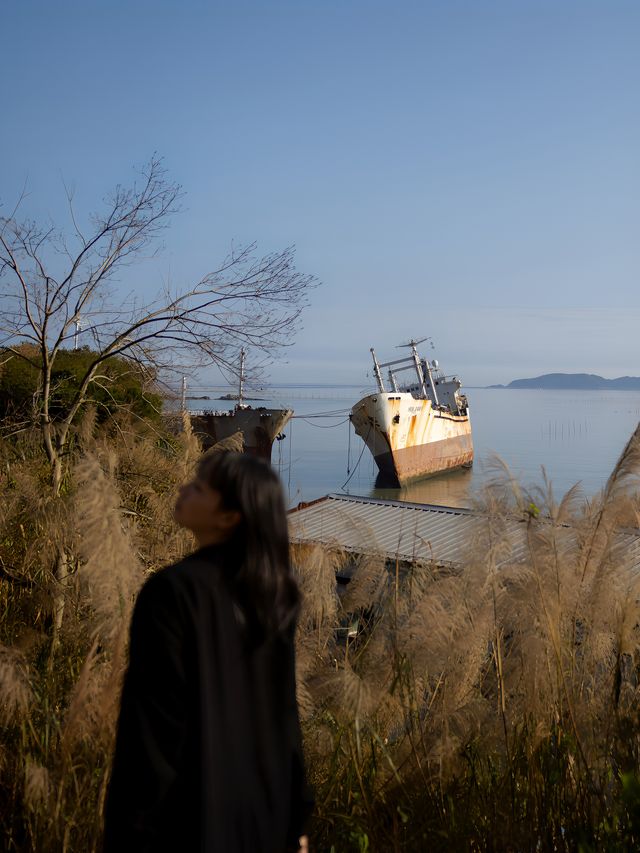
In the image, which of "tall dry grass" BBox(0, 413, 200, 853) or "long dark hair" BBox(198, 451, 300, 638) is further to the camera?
"tall dry grass" BBox(0, 413, 200, 853)

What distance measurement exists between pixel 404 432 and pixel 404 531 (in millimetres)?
31209

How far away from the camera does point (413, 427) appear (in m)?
44.9

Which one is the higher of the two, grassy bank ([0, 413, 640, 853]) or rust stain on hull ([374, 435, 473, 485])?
grassy bank ([0, 413, 640, 853])

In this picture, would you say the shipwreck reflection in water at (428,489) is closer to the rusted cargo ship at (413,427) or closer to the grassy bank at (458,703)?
the rusted cargo ship at (413,427)

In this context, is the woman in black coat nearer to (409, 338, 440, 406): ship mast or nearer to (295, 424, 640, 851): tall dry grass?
(295, 424, 640, 851): tall dry grass

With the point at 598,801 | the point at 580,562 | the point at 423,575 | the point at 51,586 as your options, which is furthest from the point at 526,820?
the point at 51,586

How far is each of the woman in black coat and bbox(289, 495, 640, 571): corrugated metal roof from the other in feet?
3.79

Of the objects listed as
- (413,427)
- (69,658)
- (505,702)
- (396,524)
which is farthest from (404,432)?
(505,702)

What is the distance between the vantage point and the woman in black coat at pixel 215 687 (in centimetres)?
173

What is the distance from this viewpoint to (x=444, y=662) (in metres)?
3.10

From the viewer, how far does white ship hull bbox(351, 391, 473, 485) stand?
43.4 metres

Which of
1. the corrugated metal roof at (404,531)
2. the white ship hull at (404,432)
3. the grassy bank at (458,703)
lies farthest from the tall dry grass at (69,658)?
the white ship hull at (404,432)

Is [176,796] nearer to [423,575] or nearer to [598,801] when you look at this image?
[598,801]

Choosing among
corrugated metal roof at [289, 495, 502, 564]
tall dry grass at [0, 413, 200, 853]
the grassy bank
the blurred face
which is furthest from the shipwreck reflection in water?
the blurred face
